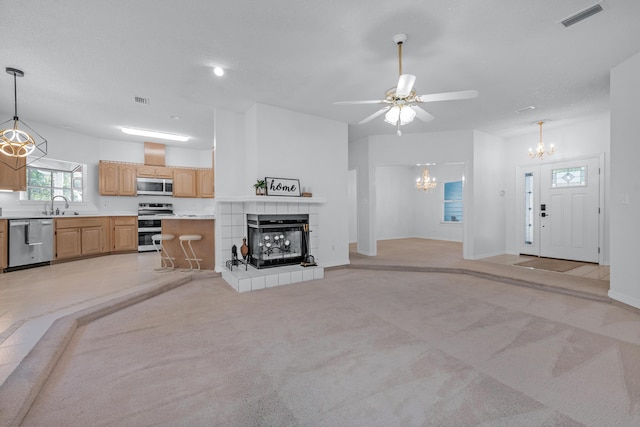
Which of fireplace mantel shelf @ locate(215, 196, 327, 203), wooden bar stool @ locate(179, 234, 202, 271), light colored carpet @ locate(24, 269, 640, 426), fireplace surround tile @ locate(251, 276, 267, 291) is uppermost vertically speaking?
fireplace mantel shelf @ locate(215, 196, 327, 203)

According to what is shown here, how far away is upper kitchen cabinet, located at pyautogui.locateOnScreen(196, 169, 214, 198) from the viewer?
7191 mm

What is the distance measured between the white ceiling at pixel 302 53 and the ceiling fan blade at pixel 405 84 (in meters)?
0.50

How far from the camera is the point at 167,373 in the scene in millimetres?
1868

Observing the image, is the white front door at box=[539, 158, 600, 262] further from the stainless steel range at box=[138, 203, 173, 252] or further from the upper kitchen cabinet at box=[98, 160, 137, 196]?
the upper kitchen cabinet at box=[98, 160, 137, 196]

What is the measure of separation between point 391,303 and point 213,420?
7.40 feet

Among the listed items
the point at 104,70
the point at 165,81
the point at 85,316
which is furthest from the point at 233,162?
the point at 85,316

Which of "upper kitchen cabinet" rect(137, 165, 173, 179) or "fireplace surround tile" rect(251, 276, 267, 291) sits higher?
"upper kitchen cabinet" rect(137, 165, 173, 179)

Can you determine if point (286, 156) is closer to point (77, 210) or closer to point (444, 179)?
point (77, 210)

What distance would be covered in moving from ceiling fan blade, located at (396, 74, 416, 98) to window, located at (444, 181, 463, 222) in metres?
6.74

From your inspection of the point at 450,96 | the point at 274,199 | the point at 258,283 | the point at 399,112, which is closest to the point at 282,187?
the point at 274,199

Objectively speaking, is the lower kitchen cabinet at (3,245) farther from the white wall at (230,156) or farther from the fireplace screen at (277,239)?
the fireplace screen at (277,239)

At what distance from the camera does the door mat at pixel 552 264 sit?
483 centimetres

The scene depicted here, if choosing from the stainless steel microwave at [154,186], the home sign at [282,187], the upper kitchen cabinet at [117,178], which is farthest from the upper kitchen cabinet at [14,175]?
the home sign at [282,187]

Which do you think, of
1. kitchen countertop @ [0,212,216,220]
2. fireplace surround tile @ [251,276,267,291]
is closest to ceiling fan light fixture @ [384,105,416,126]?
fireplace surround tile @ [251,276,267,291]
